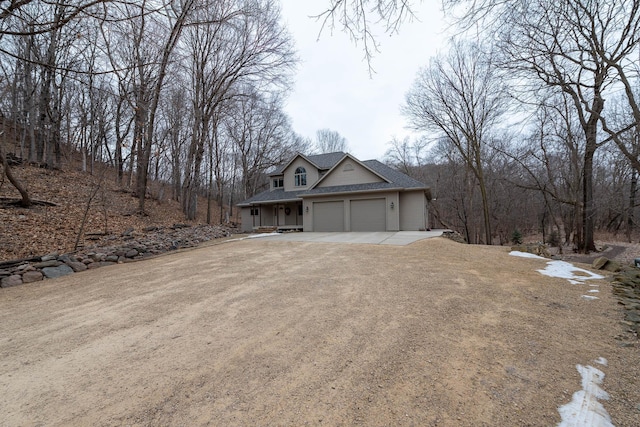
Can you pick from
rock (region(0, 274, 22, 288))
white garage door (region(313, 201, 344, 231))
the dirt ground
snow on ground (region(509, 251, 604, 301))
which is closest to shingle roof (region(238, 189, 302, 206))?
white garage door (region(313, 201, 344, 231))

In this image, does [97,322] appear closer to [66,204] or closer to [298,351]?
[298,351]

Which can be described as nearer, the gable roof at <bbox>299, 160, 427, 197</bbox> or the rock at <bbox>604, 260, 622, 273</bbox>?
the rock at <bbox>604, 260, 622, 273</bbox>

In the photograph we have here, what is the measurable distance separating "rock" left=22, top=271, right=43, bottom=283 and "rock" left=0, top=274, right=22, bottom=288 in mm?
85

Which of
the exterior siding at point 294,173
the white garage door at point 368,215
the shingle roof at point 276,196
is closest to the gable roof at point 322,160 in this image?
the exterior siding at point 294,173

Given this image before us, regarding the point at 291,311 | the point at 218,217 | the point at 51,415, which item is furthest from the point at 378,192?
the point at 218,217

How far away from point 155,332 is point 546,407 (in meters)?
3.83

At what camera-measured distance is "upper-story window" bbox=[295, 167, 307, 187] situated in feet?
61.9

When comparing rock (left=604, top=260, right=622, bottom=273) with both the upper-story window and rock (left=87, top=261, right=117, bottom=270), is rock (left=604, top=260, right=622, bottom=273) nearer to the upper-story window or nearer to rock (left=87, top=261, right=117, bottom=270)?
rock (left=87, top=261, right=117, bottom=270)

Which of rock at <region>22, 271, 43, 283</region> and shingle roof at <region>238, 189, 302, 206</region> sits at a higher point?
shingle roof at <region>238, 189, 302, 206</region>

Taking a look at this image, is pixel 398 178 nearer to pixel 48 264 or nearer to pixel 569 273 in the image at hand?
pixel 569 273

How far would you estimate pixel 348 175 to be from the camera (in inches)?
637

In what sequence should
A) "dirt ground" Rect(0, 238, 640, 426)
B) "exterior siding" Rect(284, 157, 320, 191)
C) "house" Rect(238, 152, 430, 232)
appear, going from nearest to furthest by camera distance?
"dirt ground" Rect(0, 238, 640, 426)
"house" Rect(238, 152, 430, 232)
"exterior siding" Rect(284, 157, 320, 191)

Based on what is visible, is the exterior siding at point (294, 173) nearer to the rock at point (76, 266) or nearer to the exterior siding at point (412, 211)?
the exterior siding at point (412, 211)

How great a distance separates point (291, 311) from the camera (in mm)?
3793
